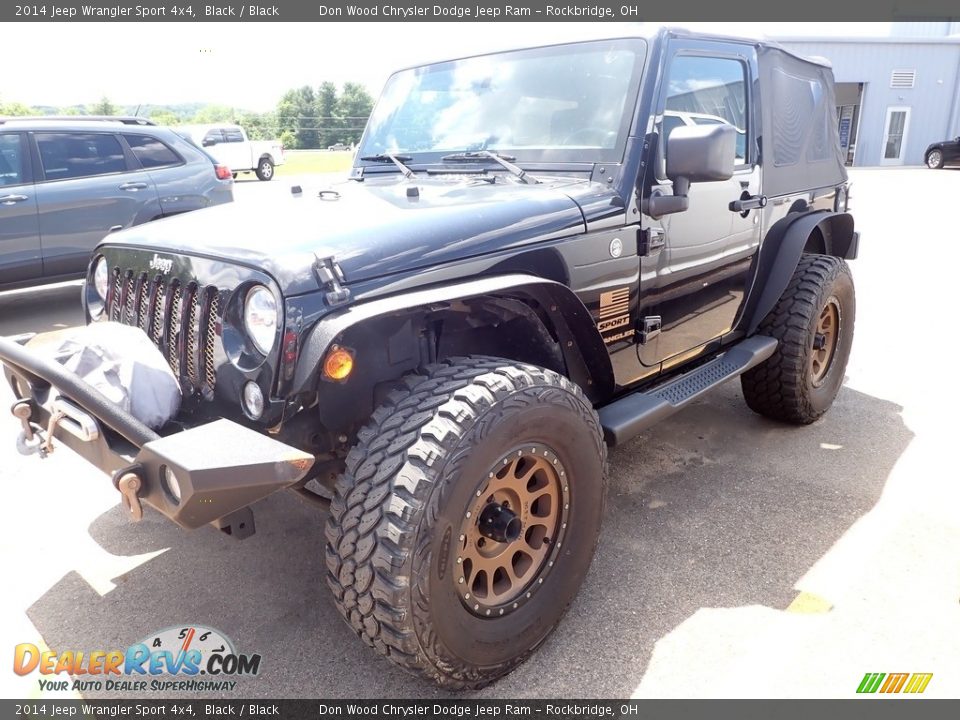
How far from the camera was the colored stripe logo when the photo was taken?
2.22 meters

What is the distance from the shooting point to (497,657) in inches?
86.4

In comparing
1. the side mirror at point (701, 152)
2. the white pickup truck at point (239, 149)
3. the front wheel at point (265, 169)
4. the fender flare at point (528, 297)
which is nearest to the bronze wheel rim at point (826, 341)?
the side mirror at point (701, 152)

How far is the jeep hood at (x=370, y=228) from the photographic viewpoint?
2.07 m

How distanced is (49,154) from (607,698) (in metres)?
7.05

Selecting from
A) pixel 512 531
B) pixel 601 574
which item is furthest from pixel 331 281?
pixel 601 574

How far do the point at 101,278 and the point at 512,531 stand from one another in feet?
6.67

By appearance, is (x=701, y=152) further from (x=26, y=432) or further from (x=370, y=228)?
(x=26, y=432)

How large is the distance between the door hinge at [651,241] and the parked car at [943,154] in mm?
27611

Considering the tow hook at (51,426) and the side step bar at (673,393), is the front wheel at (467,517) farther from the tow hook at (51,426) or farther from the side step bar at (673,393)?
the tow hook at (51,426)

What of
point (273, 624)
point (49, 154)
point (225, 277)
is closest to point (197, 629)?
point (273, 624)

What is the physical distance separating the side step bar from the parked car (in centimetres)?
2671

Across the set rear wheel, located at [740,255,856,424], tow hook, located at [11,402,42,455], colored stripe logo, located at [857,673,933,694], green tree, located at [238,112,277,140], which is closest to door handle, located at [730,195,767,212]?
rear wheel, located at [740,255,856,424]

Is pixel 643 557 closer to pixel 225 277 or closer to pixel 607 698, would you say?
pixel 607 698

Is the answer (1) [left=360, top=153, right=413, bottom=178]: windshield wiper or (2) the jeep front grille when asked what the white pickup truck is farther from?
(2) the jeep front grille
